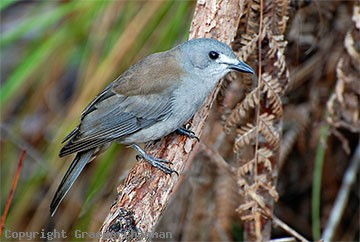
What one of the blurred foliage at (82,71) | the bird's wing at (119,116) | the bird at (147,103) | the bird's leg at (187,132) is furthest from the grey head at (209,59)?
the blurred foliage at (82,71)

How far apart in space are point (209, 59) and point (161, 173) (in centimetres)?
78

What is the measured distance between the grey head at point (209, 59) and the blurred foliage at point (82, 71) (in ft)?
1.47

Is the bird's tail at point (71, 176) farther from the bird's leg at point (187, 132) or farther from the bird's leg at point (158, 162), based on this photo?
the bird's leg at point (187, 132)

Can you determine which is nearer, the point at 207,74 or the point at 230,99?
the point at 207,74

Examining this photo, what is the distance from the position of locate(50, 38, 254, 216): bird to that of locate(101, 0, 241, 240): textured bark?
7 cm

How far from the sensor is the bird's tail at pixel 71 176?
11.0ft

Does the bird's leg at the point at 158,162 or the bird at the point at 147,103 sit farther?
the bird at the point at 147,103

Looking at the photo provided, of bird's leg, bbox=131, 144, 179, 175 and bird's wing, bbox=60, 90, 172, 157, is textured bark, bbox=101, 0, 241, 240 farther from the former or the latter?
bird's wing, bbox=60, 90, 172, 157

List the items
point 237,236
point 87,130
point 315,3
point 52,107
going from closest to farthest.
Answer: point 87,130, point 315,3, point 237,236, point 52,107

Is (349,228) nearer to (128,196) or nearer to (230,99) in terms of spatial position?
(230,99)

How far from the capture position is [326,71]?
14.2 ft

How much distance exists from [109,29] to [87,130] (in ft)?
3.65

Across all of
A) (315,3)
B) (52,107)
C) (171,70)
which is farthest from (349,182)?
(52,107)

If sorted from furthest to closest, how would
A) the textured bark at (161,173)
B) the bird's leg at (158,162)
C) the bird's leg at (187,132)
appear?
the bird's leg at (187,132), the bird's leg at (158,162), the textured bark at (161,173)
